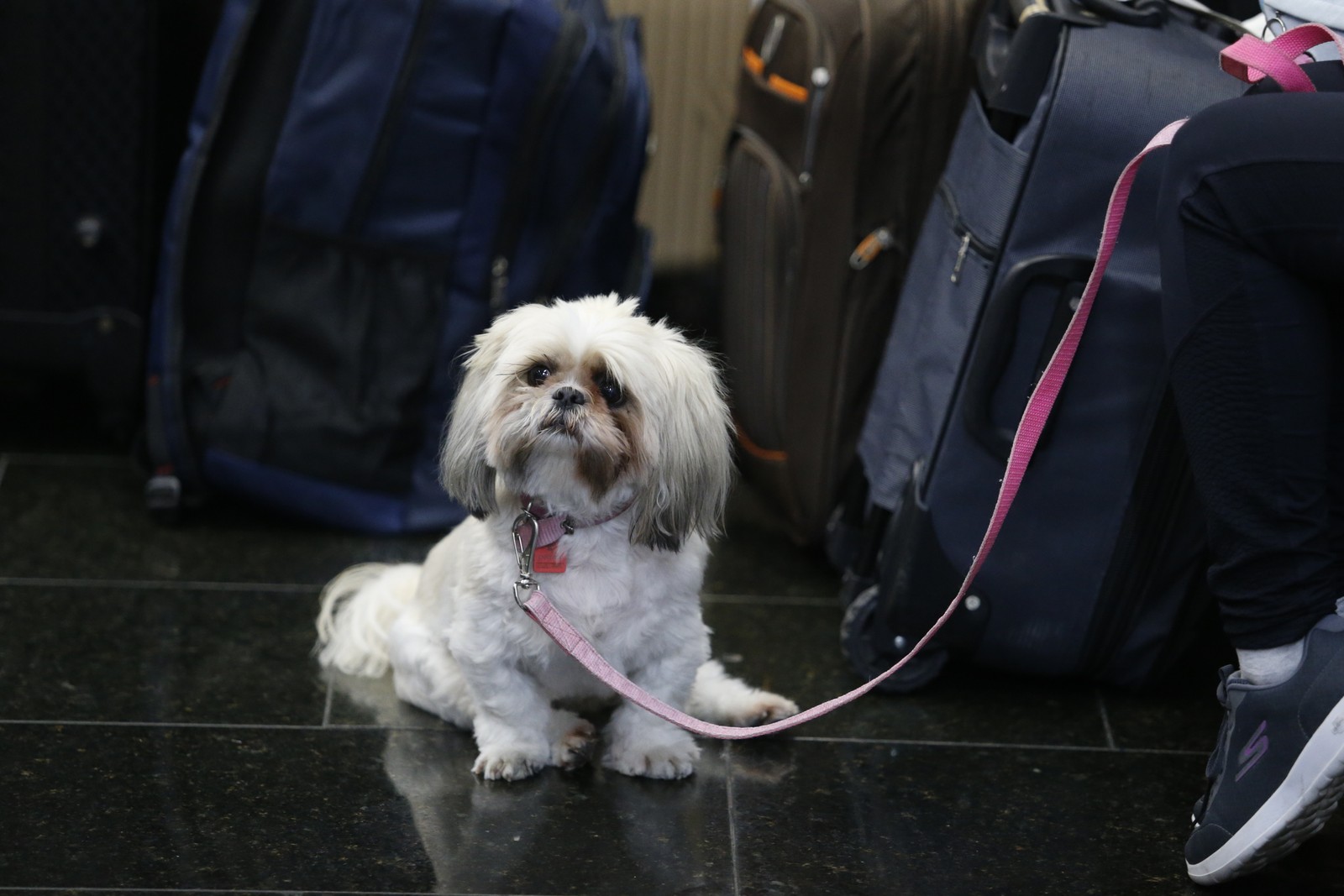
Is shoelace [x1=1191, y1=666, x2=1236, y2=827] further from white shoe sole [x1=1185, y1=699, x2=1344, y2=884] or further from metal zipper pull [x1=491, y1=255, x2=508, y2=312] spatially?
metal zipper pull [x1=491, y1=255, x2=508, y2=312]

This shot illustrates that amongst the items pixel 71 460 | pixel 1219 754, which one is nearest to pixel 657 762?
pixel 1219 754

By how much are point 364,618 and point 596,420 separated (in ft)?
1.98

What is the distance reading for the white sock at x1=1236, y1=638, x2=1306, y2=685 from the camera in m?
1.44

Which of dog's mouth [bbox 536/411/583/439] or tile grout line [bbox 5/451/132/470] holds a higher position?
dog's mouth [bbox 536/411/583/439]

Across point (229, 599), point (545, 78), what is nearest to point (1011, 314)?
point (545, 78)

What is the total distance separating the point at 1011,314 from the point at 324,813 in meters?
0.99

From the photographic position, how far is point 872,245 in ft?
7.23

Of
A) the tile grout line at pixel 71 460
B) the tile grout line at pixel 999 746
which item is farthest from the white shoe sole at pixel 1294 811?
the tile grout line at pixel 71 460

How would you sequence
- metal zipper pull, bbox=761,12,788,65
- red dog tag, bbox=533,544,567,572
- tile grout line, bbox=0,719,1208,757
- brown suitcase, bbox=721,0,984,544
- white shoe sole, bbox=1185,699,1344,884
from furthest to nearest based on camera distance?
metal zipper pull, bbox=761,12,788,65 < brown suitcase, bbox=721,0,984,544 < tile grout line, bbox=0,719,1208,757 < red dog tag, bbox=533,544,567,572 < white shoe sole, bbox=1185,699,1344,884

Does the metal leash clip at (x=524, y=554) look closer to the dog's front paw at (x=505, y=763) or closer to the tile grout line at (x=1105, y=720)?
the dog's front paw at (x=505, y=763)

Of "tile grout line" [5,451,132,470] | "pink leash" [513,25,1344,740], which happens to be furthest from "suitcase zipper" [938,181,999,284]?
"tile grout line" [5,451,132,470]

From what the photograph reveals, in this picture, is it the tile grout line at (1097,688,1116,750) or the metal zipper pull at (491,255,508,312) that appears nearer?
the tile grout line at (1097,688,1116,750)

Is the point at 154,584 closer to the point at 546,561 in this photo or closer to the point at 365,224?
the point at 365,224

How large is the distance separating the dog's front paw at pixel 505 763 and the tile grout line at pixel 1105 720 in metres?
0.73
